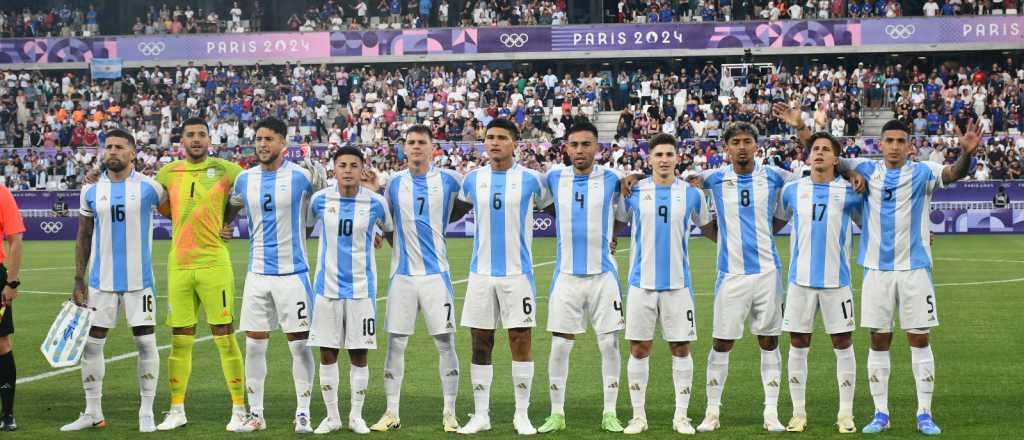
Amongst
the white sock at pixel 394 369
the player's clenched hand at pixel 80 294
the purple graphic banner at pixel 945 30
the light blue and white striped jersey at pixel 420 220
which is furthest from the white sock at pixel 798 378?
the purple graphic banner at pixel 945 30

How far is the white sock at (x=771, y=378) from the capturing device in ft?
30.1

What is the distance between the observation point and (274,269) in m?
9.38

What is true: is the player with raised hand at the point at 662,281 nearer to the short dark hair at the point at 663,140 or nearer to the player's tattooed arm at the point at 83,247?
the short dark hair at the point at 663,140

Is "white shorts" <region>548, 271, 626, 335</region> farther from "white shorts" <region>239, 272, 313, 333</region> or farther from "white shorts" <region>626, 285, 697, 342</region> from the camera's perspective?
"white shorts" <region>239, 272, 313, 333</region>

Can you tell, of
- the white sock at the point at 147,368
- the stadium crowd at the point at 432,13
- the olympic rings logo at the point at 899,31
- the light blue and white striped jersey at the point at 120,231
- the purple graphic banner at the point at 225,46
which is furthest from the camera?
the purple graphic banner at the point at 225,46

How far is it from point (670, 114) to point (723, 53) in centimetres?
577

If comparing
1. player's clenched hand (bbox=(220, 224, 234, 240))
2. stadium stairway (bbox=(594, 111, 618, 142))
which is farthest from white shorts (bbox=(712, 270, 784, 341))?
stadium stairway (bbox=(594, 111, 618, 142))

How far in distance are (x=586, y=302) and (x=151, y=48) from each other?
44.6 meters

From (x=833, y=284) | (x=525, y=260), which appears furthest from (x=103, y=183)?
(x=833, y=284)

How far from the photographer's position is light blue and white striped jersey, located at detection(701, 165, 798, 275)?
9305mm

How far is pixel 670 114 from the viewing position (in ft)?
135

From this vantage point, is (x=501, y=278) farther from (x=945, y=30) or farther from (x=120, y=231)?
(x=945, y=30)

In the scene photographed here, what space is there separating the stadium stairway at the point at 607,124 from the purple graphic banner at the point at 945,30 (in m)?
10.2

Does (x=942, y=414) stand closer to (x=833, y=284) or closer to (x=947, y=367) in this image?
(x=833, y=284)
